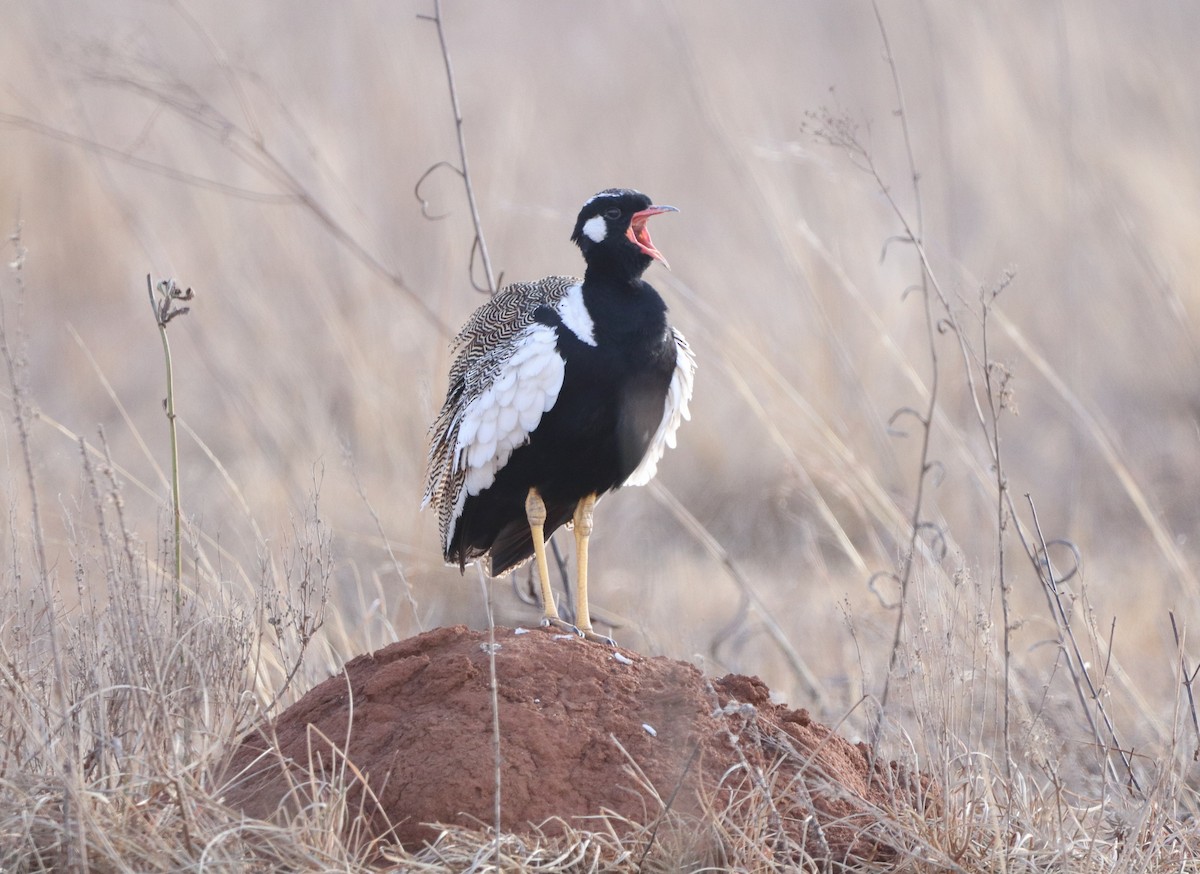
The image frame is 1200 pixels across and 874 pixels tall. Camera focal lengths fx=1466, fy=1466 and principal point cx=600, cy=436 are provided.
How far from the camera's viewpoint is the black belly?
154 inches

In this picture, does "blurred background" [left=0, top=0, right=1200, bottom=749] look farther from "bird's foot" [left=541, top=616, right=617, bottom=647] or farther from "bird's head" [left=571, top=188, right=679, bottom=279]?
"bird's head" [left=571, top=188, right=679, bottom=279]

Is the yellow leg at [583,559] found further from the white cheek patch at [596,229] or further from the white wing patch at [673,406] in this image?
the white cheek patch at [596,229]

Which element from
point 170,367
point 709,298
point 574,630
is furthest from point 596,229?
point 709,298

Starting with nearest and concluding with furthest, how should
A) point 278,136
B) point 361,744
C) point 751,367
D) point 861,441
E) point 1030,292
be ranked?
point 361,744 < point 751,367 < point 861,441 < point 1030,292 < point 278,136

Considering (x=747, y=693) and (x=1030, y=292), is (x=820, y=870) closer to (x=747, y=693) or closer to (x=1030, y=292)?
(x=747, y=693)

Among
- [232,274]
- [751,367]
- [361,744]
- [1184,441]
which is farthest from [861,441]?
[361,744]

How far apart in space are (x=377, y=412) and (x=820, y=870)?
179 inches

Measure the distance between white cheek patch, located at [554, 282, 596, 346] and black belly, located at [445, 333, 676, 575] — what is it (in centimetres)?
4

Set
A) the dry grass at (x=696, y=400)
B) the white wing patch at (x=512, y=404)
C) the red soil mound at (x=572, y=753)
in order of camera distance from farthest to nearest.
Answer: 1. the white wing patch at (x=512, y=404)
2. the dry grass at (x=696, y=400)
3. the red soil mound at (x=572, y=753)

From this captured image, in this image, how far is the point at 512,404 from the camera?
3.95 metres

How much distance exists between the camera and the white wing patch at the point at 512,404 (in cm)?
390

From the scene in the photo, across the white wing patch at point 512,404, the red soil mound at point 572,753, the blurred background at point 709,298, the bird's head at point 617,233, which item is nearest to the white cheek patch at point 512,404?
the white wing patch at point 512,404

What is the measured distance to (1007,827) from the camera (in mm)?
2982

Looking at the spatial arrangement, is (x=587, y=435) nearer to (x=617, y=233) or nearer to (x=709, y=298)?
(x=617, y=233)
